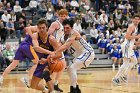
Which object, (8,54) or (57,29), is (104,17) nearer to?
(8,54)

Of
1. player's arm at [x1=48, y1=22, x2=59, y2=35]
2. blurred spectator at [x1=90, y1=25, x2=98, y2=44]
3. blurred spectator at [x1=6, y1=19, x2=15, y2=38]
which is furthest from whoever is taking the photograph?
blurred spectator at [x1=90, y1=25, x2=98, y2=44]

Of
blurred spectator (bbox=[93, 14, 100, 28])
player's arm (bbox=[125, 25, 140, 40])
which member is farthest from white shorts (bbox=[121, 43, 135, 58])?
blurred spectator (bbox=[93, 14, 100, 28])

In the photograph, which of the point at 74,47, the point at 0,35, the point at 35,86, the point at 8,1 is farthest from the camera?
the point at 8,1

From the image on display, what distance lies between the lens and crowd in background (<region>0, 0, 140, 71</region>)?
21391mm

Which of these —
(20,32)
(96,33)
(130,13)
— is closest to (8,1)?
(20,32)

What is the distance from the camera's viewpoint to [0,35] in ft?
67.5

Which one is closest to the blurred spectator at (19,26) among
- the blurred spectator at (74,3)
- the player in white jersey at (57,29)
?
the blurred spectator at (74,3)

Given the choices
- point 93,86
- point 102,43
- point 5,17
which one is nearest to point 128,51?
point 93,86

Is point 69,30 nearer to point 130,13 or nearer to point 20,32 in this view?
point 20,32

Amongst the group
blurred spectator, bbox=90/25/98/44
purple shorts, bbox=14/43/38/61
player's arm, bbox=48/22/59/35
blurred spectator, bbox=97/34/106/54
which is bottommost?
blurred spectator, bbox=97/34/106/54

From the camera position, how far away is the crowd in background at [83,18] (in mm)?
21391

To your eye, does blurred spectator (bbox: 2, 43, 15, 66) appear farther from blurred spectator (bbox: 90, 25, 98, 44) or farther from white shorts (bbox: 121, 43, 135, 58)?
white shorts (bbox: 121, 43, 135, 58)

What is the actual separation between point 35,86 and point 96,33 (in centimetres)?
1502

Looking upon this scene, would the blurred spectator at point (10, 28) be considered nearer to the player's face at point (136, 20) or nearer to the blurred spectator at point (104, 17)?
the blurred spectator at point (104, 17)
